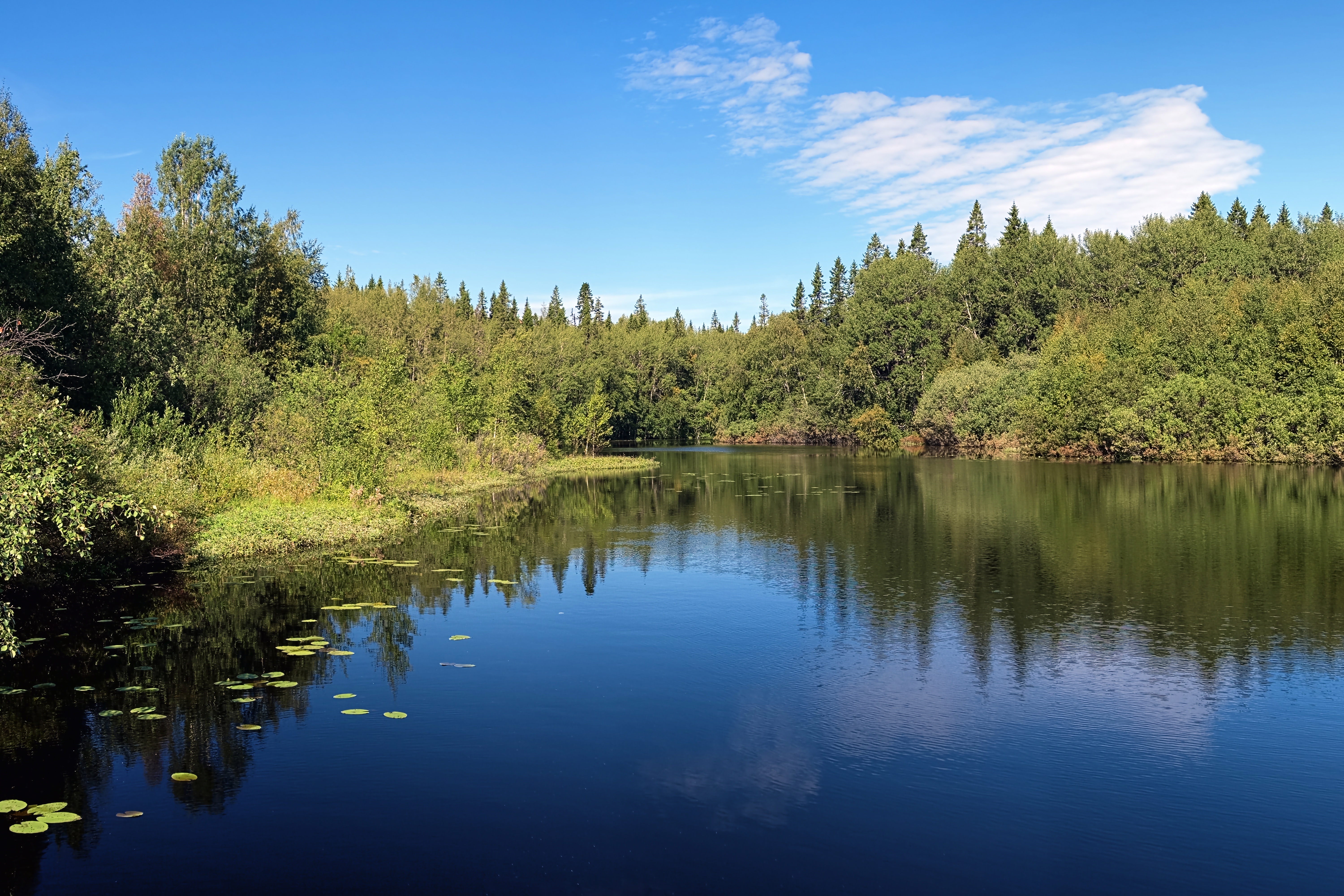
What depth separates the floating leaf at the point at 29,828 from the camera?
9.03 metres

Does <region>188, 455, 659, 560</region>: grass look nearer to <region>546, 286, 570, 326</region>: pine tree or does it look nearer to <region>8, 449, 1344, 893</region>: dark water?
<region>8, 449, 1344, 893</region>: dark water

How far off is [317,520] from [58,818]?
19550 millimetres

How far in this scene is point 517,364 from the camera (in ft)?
256

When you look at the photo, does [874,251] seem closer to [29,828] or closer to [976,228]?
[976,228]

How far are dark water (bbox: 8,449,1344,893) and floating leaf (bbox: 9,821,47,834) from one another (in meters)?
0.10

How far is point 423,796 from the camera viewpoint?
10.1 m

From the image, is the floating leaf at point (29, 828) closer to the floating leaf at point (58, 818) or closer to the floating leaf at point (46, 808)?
the floating leaf at point (58, 818)

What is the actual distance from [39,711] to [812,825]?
36.4 ft

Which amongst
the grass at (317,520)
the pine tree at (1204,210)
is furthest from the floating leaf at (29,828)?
the pine tree at (1204,210)

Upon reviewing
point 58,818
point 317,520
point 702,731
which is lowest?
point 702,731

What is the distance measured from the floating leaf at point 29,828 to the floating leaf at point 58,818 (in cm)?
4

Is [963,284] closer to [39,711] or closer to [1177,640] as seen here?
[1177,640]

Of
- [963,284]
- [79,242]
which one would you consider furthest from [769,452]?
[79,242]

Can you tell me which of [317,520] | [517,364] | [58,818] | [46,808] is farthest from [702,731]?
[517,364]
